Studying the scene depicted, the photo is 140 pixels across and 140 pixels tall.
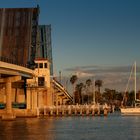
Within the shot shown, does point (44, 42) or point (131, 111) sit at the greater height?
point (44, 42)

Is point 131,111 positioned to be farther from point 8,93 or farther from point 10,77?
point 10,77

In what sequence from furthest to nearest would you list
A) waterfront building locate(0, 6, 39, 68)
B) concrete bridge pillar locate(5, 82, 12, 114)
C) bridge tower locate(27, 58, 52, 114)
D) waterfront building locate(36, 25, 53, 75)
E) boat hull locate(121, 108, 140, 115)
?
waterfront building locate(36, 25, 53, 75) < boat hull locate(121, 108, 140, 115) < bridge tower locate(27, 58, 52, 114) < waterfront building locate(0, 6, 39, 68) < concrete bridge pillar locate(5, 82, 12, 114)

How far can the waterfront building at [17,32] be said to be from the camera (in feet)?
202

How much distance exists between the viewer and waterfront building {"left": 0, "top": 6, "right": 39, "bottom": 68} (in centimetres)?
6162

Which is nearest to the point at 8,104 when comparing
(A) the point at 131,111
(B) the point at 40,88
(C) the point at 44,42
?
(B) the point at 40,88

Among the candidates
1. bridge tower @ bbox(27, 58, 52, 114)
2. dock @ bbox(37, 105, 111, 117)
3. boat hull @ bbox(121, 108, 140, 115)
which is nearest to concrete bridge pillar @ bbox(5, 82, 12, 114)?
bridge tower @ bbox(27, 58, 52, 114)

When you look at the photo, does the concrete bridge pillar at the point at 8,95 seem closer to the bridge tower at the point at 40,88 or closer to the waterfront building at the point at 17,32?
the waterfront building at the point at 17,32

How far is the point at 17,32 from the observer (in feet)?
204

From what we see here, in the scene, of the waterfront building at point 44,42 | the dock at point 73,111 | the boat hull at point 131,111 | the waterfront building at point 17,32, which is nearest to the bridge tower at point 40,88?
the dock at point 73,111

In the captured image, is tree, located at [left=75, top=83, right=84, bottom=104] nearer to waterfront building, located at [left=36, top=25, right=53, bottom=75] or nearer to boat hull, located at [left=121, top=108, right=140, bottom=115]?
waterfront building, located at [left=36, top=25, right=53, bottom=75]

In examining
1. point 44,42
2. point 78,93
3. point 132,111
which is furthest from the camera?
point 78,93

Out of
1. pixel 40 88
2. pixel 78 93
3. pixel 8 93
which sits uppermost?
pixel 78 93

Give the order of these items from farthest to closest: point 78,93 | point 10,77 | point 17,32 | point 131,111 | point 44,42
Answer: point 78,93 < point 44,42 < point 131,111 < point 17,32 < point 10,77

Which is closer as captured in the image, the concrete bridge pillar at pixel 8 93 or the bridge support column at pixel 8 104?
the concrete bridge pillar at pixel 8 93
